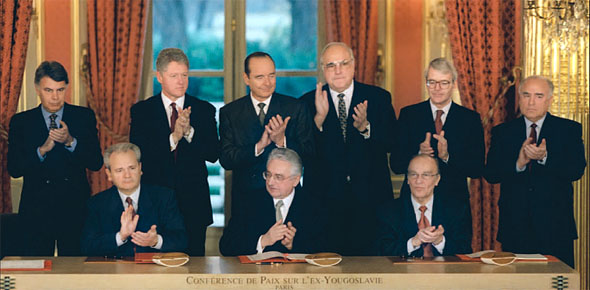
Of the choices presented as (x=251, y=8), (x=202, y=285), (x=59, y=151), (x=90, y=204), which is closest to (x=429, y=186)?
(x=202, y=285)

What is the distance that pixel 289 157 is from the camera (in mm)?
4434

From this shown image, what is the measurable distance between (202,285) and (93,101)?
9.75ft

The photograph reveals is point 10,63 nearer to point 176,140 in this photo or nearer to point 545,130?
point 176,140

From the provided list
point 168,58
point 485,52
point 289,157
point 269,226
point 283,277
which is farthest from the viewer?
point 485,52

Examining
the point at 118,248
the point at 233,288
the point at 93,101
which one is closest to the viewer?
the point at 233,288

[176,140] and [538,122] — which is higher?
[538,122]

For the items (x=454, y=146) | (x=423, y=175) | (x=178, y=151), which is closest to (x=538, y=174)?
(x=454, y=146)

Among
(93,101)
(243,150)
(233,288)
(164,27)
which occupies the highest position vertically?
(164,27)

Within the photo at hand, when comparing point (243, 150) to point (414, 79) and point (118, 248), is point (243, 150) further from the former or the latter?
point (414, 79)

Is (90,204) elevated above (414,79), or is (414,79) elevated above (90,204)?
(414,79)

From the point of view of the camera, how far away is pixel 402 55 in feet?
21.3

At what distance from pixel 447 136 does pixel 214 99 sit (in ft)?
7.40

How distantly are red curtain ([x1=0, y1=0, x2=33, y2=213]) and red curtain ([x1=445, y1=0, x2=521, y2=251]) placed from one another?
297cm

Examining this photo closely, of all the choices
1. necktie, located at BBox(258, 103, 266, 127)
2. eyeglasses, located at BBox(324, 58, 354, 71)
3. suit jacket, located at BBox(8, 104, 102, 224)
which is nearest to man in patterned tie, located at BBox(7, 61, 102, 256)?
suit jacket, located at BBox(8, 104, 102, 224)
